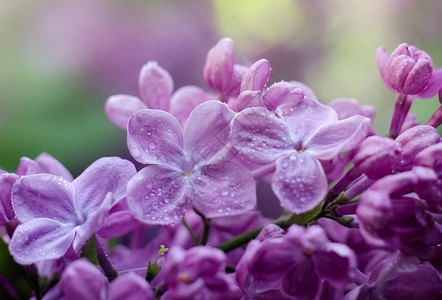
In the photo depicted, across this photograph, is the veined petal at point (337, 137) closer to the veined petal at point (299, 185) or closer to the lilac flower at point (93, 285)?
the veined petal at point (299, 185)

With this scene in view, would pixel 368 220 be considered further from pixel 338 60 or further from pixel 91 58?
pixel 338 60

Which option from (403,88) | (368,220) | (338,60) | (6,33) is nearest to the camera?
(368,220)

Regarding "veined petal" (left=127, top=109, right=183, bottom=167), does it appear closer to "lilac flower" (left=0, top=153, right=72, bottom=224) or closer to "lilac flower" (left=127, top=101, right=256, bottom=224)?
"lilac flower" (left=127, top=101, right=256, bottom=224)

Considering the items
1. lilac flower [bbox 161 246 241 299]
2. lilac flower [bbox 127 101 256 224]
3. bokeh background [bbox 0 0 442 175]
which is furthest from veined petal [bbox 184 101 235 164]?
bokeh background [bbox 0 0 442 175]

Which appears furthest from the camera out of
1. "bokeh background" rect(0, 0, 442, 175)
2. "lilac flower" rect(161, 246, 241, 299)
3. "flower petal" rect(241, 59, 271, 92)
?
"bokeh background" rect(0, 0, 442, 175)

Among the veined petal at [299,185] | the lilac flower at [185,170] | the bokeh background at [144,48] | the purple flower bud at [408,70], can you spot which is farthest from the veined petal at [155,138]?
the bokeh background at [144,48]

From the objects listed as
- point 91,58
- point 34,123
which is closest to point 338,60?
point 91,58
